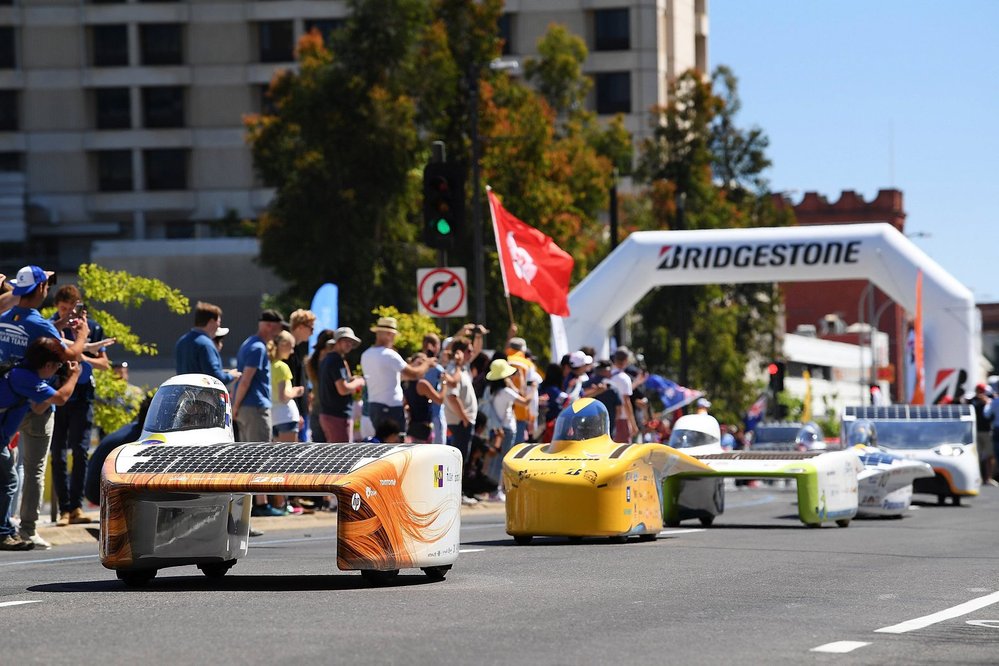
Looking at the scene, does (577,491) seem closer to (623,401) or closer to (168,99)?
(623,401)

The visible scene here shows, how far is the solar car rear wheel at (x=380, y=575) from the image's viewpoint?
435 inches

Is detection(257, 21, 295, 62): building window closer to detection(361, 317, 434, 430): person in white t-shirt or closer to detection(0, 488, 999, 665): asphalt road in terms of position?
detection(361, 317, 434, 430): person in white t-shirt

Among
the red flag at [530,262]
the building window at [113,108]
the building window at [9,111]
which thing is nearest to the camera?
the red flag at [530,262]

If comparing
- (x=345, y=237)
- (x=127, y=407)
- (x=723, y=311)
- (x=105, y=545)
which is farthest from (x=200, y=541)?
(x=723, y=311)

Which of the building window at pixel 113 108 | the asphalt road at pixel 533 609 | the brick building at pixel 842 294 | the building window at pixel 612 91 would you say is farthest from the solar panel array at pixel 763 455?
the brick building at pixel 842 294

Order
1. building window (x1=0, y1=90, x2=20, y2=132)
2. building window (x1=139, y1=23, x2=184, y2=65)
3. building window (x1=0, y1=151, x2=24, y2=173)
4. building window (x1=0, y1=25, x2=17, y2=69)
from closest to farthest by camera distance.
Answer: building window (x1=0, y1=25, x2=17, y2=69) < building window (x1=0, y1=90, x2=20, y2=132) < building window (x1=0, y1=151, x2=24, y2=173) < building window (x1=139, y1=23, x2=184, y2=65)

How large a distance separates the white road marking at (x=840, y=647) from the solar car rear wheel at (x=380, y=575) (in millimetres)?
3307

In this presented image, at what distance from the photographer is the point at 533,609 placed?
9859mm

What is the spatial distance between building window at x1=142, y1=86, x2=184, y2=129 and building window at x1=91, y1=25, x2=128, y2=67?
1.69 meters

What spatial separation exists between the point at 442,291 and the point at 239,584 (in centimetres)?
1277

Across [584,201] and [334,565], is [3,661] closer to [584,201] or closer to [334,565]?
[334,565]

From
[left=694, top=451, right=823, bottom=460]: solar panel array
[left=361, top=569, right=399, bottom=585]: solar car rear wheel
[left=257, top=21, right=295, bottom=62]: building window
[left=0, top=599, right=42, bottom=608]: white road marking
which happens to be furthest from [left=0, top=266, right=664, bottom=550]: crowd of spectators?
[left=257, top=21, right=295, bottom=62]: building window

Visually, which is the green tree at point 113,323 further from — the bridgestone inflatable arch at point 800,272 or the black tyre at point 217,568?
the bridgestone inflatable arch at point 800,272

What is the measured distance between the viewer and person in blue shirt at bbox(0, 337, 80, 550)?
14.1 m
